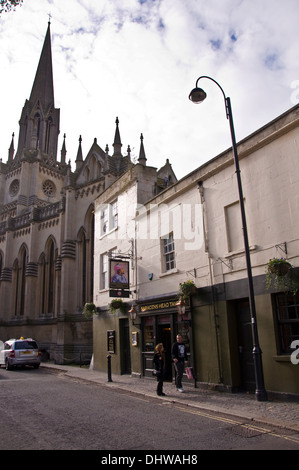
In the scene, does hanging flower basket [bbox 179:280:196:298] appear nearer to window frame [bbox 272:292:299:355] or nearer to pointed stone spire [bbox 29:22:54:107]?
window frame [bbox 272:292:299:355]

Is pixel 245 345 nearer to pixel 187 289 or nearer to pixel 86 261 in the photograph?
pixel 187 289

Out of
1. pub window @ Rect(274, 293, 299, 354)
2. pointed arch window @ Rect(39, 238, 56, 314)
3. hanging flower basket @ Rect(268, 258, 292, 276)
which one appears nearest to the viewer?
hanging flower basket @ Rect(268, 258, 292, 276)

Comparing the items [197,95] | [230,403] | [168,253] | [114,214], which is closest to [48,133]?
[114,214]

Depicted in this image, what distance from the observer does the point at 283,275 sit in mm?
9031

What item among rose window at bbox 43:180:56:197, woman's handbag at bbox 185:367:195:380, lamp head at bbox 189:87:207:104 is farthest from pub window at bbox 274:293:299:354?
rose window at bbox 43:180:56:197

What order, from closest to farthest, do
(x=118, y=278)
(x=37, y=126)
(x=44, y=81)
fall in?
(x=118, y=278)
(x=37, y=126)
(x=44, y=81)

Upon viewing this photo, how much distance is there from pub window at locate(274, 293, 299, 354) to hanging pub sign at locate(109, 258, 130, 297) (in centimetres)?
761

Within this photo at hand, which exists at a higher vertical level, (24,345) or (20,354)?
(24,345)

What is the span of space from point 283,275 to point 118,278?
841cm

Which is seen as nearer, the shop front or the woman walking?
the woman walking

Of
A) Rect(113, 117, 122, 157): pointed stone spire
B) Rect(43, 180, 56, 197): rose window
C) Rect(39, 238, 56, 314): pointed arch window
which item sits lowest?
Rect(39, 238, 56, 314): pointed arch window

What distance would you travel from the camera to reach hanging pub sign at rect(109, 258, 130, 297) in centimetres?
1569

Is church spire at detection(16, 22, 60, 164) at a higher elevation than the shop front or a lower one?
higher

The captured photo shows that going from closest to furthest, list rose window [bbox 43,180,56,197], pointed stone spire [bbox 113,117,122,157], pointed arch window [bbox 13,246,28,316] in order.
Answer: pointed stone spire [bbox 113,117,122,157], pointed arch window [bbox 13,246,28,316], rose window [bbox 43,180,56,197]
